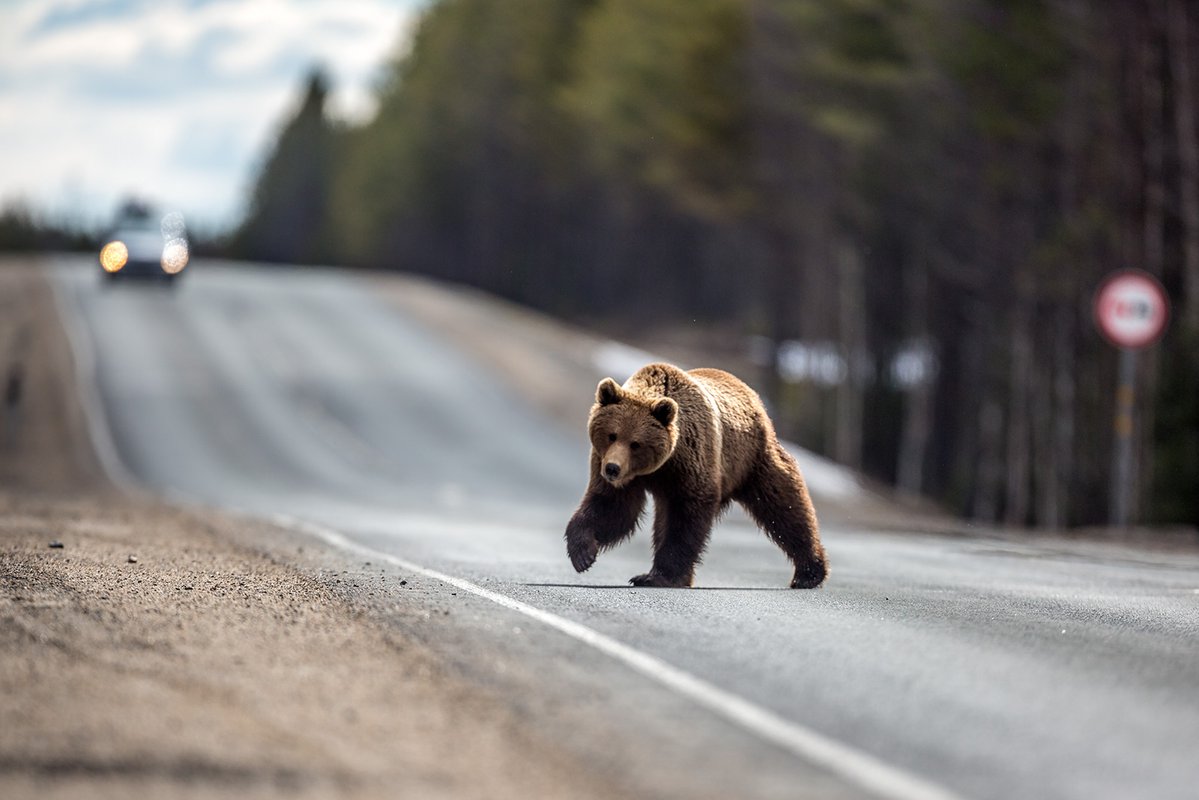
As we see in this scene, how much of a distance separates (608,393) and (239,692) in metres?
2.93

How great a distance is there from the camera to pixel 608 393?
886cm

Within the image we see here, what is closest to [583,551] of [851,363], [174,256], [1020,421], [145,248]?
[1020,421]

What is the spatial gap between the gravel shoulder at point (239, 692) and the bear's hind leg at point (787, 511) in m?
2.05

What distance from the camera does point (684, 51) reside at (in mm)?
49500

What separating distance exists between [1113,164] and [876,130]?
26.1 ft

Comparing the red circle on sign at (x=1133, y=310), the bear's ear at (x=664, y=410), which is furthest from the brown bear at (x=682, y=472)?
the red circle on sign at (x=1133, y=310)

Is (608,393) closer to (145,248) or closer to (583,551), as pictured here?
(583,551)

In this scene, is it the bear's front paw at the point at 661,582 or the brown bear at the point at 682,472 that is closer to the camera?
the brown bear at the point at 682,472

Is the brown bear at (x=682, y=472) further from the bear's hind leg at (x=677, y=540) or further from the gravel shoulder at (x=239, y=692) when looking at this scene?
the gravel shoulder at (x=239, y=692)

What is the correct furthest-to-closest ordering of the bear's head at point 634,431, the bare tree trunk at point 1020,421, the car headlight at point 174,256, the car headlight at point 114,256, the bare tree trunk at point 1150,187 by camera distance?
the car headlight at point 174,256 → the car headlight at point 114,256 → the bare tree trunk at point 1020,421 → the bare tree trunk at point 1150,187 → the bear's head at point 634,431

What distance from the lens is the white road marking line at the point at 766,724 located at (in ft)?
17.3

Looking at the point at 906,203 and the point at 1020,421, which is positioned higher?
the point at 906,203

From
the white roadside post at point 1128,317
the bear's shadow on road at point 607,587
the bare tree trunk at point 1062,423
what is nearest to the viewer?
the bear's shadow on road at point 607,587

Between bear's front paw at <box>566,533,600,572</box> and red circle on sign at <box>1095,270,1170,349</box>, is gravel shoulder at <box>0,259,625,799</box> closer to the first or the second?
bear's front paw at <box>566,533,600,572</box>
